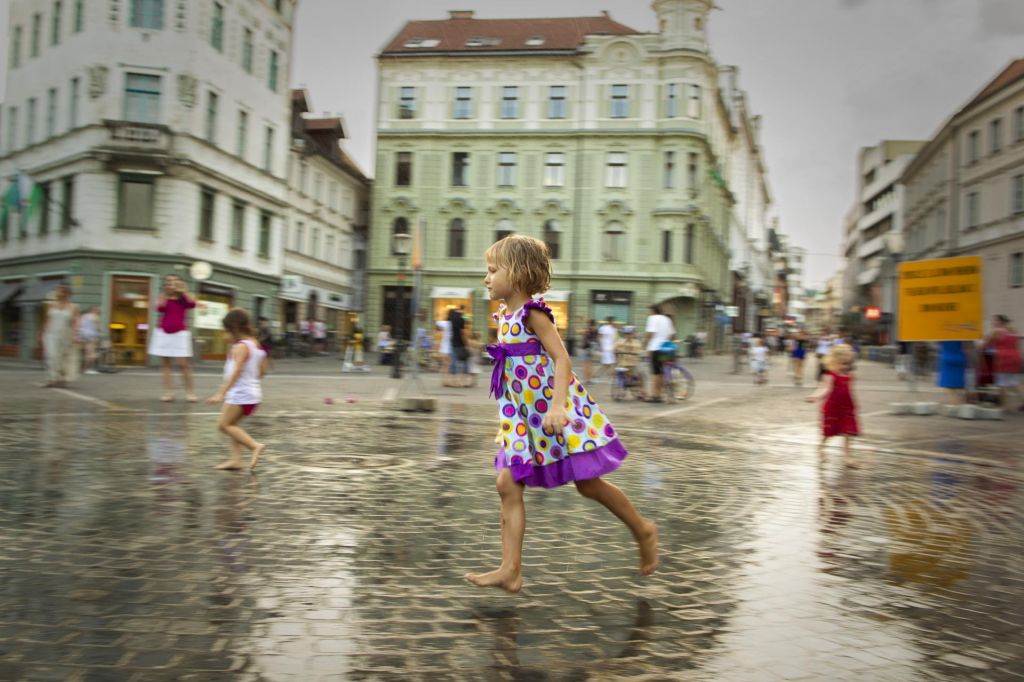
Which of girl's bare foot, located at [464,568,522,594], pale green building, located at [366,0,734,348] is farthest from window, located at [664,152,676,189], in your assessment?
girl's bare foot, located at [464,568,522,594]

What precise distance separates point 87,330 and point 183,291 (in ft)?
31.0

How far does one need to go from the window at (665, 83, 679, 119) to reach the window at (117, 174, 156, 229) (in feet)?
87.9

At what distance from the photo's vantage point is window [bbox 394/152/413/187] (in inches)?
1898

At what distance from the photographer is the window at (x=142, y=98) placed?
2923cm

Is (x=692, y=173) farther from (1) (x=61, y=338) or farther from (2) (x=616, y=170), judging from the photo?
(1) (x=61, y=338)

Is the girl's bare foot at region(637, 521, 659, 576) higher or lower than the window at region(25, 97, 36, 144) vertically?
lower

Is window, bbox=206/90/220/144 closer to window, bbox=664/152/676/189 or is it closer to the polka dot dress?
window, bbox=664/152/676/189

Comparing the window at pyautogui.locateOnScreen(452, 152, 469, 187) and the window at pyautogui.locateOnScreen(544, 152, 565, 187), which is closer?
the window at pyautogui.locateOnScreen(544, 152, 565, 187)

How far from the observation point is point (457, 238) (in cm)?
4762

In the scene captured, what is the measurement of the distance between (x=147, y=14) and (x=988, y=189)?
3578cm

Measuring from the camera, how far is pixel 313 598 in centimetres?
385

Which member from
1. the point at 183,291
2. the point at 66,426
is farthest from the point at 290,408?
the point at 66,426

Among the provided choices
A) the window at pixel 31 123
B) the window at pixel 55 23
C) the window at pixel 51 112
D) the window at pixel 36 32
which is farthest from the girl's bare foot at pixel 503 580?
the window at pixel 36 32

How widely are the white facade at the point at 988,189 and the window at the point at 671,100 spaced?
45.0 ft
